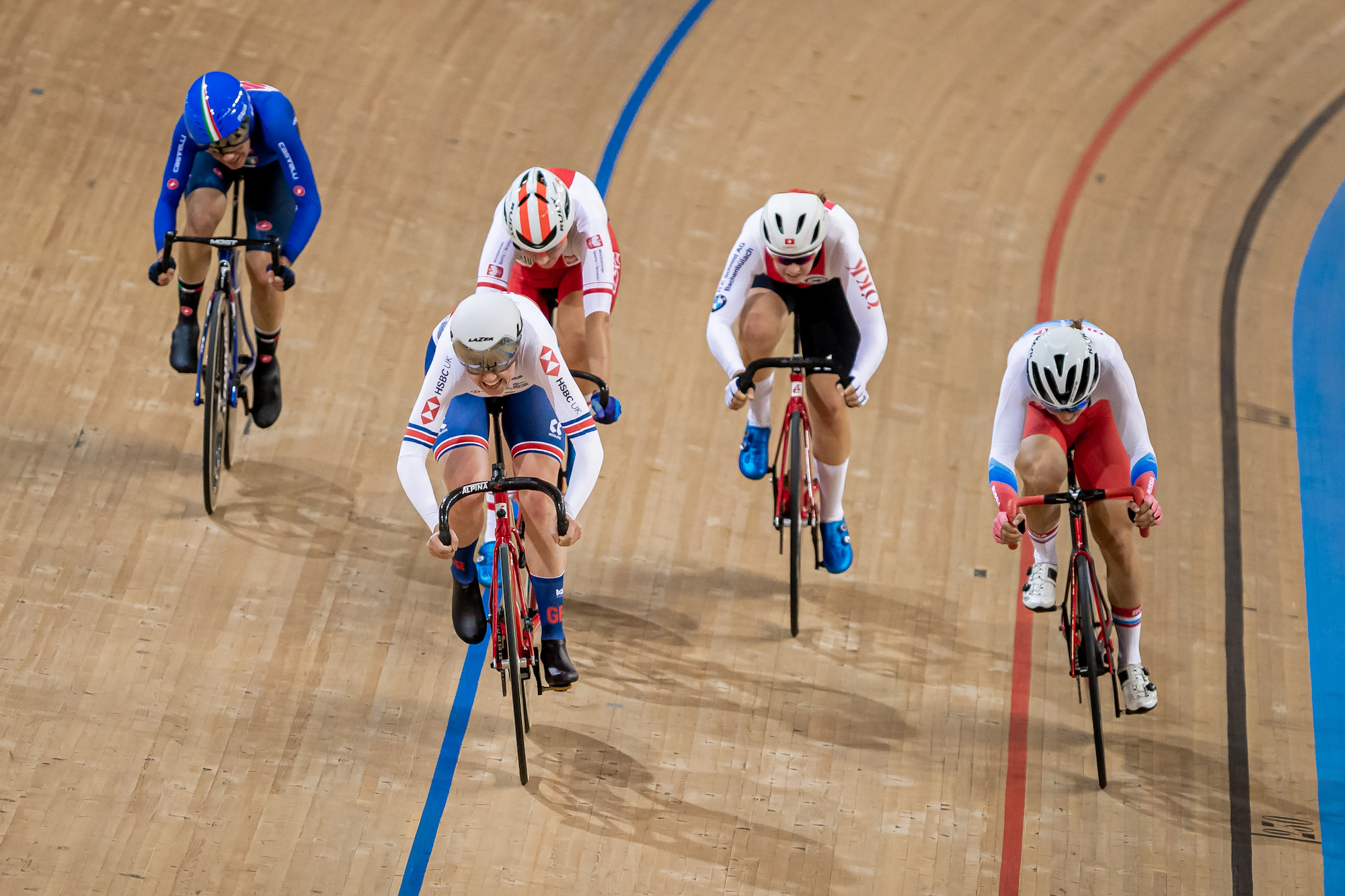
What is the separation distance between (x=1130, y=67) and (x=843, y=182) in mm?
2021

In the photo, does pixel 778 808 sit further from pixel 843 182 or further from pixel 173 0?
pixel 173 0

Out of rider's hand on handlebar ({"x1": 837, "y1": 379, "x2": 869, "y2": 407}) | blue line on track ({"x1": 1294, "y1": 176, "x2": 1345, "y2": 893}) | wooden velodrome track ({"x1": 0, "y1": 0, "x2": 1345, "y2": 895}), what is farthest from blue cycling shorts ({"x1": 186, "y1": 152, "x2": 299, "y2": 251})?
blue line on track ({"x1": 1294, "y1": 176, "x2": 1345, "y2": 893})

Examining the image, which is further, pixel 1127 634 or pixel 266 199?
pixel 266 199

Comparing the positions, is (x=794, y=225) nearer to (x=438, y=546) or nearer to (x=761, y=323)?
(x=761, y=323)

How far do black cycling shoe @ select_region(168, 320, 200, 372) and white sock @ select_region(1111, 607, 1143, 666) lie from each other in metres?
3.22

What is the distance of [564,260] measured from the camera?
14.3 feet

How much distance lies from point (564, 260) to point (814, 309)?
2.80 feet

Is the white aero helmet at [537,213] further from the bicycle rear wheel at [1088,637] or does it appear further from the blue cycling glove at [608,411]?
the bicycle rear wheel at [1088,637]

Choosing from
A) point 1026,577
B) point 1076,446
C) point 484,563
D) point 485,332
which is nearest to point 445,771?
point 484,563

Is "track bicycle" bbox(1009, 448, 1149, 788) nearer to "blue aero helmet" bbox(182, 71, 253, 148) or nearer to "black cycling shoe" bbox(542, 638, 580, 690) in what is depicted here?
"black cycling shoe" bbox(542, 638, 580, 690)

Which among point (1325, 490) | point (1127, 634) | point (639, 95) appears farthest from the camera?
point (639, 95)

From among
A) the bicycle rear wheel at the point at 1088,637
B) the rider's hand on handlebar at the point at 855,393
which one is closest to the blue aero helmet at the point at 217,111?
the rider's hand on handlebar at the point at 855,393

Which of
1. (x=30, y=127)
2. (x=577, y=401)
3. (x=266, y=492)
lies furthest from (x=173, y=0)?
(x=577, y=401)

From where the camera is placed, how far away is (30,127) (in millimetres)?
5844
